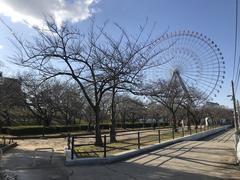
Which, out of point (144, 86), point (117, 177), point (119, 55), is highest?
point (119, 55)

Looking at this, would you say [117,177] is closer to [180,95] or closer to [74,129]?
[180,95]

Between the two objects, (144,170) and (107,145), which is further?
(107,145)

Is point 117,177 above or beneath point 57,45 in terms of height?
beneath

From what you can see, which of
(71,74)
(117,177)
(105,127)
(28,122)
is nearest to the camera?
(117,177)

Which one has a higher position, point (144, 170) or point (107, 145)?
point (107, 145)

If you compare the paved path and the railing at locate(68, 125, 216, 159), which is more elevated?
the railing at locate(68, 125, 216, 159)

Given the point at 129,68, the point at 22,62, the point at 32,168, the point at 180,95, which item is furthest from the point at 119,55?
the point at 180,95

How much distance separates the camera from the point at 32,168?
13234 mm

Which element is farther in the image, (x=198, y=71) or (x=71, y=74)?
(x=198, y=71)

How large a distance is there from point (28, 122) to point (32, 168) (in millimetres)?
63673

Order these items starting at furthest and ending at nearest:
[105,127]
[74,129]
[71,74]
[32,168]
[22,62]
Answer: [105,127], [74,129], [71,74], [22,62], [32,168]

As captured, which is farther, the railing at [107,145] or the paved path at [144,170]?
the railing at [107,145]

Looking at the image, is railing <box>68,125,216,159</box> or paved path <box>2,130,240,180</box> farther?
railing <box>68,125,216,159</box>

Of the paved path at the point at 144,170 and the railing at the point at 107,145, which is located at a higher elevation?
the railing at the point at 107,145
